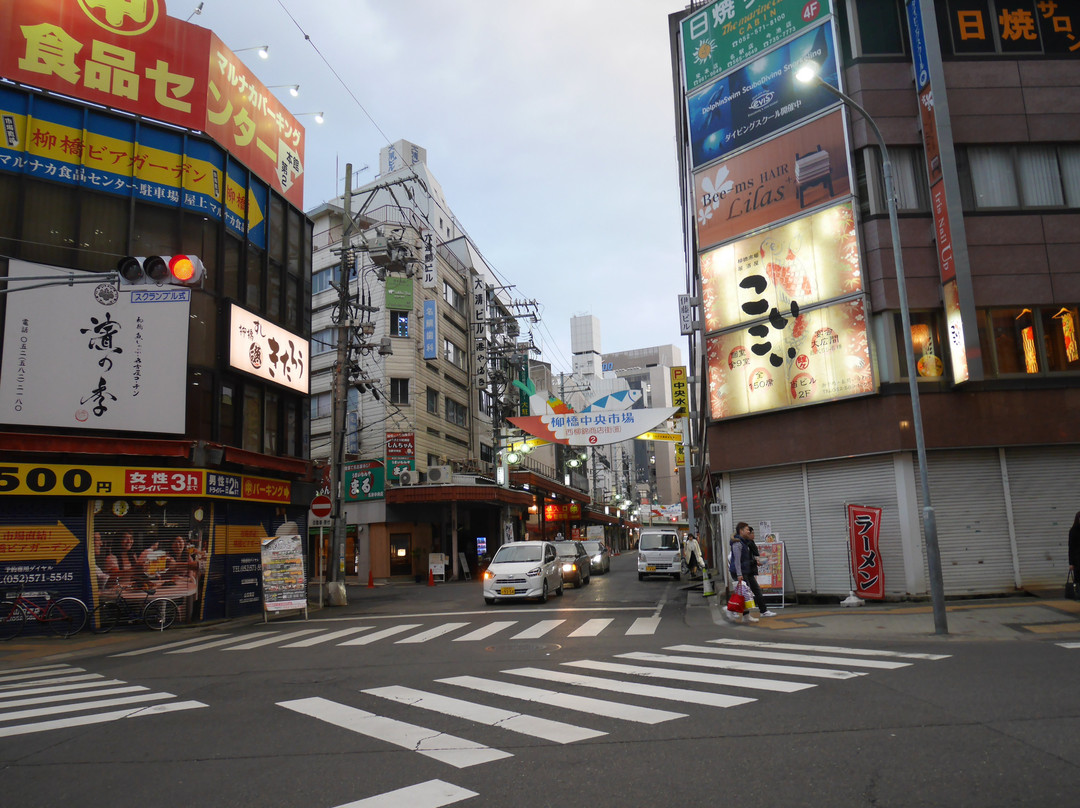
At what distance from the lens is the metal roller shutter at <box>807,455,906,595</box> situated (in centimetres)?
1653

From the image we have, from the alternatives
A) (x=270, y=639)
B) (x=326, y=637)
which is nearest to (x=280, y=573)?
(x=270, y=639)

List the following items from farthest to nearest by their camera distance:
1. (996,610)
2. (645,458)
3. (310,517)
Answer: (645,458) < (310,517) < (996,610)

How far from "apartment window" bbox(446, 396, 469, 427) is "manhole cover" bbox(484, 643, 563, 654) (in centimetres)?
3445

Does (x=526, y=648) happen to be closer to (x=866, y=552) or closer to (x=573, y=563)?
(x=866, y=552)

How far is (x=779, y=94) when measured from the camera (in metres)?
20.1

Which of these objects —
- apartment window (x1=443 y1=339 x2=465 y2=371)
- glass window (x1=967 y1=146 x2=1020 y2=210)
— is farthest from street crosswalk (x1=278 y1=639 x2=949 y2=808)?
apartment window (x1=443 y1=339 x2=465 y2=371)

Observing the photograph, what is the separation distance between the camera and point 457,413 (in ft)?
160

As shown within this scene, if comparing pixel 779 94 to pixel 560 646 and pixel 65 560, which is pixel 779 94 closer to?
pixel 560 646

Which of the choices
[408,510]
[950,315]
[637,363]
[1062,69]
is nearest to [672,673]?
[950,315]

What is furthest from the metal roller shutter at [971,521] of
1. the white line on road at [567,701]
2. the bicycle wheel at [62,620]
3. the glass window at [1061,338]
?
the bicycle wheel at [62,620]

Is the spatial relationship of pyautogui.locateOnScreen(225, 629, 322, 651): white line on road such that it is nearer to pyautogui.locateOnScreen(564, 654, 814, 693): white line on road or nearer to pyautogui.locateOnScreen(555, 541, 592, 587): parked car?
pyautogui.locateOnScreen(564, 654, 814, 693): white line on road

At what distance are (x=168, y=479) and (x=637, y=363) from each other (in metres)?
170

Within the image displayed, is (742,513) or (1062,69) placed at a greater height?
(1062,69)

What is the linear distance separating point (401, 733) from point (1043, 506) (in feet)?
52.6
